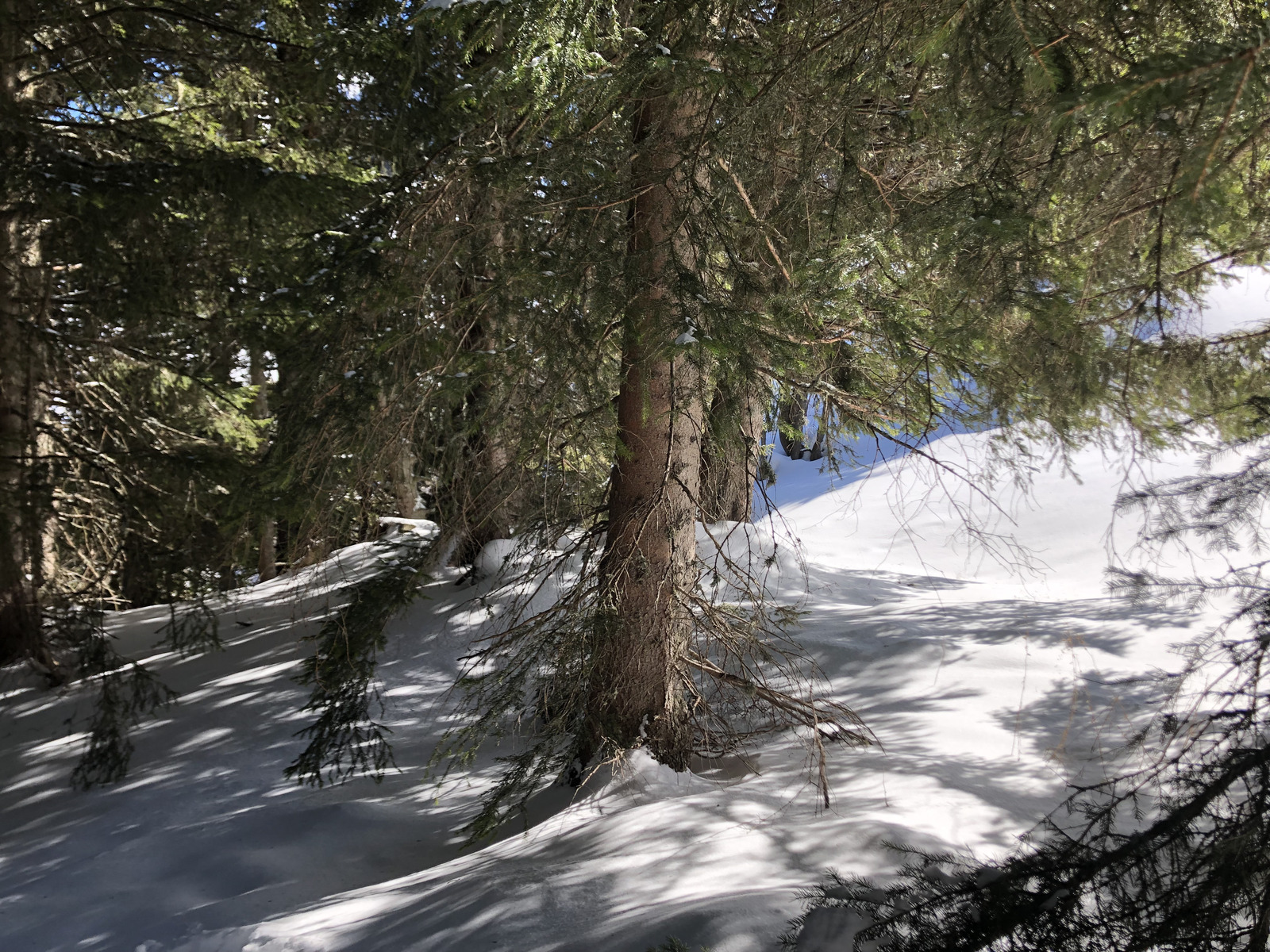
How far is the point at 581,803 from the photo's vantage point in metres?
4.44

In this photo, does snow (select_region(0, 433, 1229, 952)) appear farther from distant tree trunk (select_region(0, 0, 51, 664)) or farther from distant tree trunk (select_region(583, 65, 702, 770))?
distant tree trunk (select_region(0, 0, 51, 664))

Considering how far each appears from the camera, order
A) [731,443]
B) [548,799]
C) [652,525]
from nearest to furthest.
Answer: [731,443], [652,525], [548,799]

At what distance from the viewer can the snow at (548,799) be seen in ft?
11.2

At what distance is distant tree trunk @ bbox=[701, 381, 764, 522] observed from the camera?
3.93 metres

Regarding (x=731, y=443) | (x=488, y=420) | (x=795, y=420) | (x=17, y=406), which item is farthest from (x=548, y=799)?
(x=17, y=406)

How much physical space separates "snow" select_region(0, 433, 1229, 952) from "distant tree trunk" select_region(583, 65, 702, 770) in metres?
0.28

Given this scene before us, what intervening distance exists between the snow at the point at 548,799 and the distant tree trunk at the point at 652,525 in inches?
11.1

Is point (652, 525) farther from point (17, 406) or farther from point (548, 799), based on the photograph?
point (17, 406)

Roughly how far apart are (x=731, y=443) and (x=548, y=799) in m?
2.46

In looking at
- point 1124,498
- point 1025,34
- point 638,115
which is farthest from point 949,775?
point 638,115

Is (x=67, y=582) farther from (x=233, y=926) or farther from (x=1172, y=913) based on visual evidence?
(x=1172, y=913)

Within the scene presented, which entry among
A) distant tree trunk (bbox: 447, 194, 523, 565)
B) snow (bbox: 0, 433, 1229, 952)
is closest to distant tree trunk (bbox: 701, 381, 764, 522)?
snow (bbox: 0, 433, 1229, 952)

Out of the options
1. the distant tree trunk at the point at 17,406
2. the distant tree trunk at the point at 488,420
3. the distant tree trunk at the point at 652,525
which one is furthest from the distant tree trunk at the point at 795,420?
the distant tree trunk at the point at 17,406

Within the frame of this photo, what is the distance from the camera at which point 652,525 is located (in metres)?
4.75
